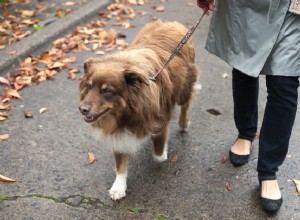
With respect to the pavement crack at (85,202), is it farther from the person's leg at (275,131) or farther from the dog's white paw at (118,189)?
the person's leg at (275,131)

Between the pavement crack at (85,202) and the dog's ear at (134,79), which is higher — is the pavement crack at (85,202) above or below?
below

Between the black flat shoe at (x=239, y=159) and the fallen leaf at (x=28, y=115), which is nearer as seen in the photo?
the black flat shoe at (x=239, y=159)

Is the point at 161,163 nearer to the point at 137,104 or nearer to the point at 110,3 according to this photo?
the point at 137,104

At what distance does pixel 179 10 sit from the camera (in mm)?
7250

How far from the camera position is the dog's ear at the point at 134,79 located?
2695 millimetres

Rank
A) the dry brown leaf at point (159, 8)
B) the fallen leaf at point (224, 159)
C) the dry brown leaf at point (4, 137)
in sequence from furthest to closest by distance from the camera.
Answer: the dry brown leaf at point (159, 8) < the dry brown leaf at point (4, 137) < the fallen leaf at point (224, 159)

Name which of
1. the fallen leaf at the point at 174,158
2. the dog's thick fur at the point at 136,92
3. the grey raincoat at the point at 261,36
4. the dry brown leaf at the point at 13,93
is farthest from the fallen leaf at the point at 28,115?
the grey raincoat at the point at 261,36

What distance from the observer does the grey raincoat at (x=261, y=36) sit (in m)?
2.58

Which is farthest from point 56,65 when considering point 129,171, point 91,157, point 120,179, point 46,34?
point 120,179

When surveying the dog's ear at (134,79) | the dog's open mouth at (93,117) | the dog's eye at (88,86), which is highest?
the dog's ear at (134,79)

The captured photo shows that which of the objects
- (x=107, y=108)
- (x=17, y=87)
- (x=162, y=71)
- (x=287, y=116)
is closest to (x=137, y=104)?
(x=107, y=108)

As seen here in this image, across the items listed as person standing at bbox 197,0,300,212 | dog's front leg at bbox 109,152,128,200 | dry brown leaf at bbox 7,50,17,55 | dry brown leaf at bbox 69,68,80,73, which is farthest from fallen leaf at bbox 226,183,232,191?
dry brown leaf at bbox 7,50,17,55

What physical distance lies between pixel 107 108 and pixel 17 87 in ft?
7.45

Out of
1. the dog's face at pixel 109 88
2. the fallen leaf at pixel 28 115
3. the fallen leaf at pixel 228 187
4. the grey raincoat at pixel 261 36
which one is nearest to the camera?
the grey raincoat at pixel 261 36
